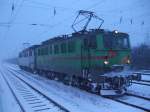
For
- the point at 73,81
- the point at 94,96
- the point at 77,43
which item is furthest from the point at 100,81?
the point at 73,81

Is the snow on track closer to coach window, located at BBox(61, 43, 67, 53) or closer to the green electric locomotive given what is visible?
the green electric locomotive

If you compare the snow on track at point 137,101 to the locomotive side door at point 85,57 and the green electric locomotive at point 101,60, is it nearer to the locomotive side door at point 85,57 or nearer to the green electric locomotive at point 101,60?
the green electric locomotive at point 101,60

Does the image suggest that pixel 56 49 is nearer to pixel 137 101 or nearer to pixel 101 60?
pixel 101 60

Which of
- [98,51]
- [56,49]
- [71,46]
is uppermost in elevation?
[71,46]

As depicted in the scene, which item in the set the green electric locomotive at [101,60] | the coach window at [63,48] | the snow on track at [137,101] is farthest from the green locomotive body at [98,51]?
the snow on track at [137,101]

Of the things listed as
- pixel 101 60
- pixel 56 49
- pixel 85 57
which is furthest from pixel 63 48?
pixel 101 60

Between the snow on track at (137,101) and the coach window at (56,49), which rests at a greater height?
the coach window at (56,49)

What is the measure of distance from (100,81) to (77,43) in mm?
3084

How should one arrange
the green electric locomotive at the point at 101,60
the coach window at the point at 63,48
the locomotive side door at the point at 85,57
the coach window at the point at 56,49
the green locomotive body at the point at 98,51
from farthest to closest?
the coach window at the point at 56,49
the coach window at the point at 63,48
the locomotive side door at the point at 85,57
the green locomotive body at the point at 98,51
the green electric locomotive at the point at 101,60

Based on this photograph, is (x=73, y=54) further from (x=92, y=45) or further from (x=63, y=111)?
(x=63, y=111)

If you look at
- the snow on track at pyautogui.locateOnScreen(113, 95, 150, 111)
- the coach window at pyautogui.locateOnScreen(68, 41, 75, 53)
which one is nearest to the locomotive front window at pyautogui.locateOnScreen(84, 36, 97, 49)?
the coach window at pyautogui.locateOnScreen(68, 41, 75, 53)

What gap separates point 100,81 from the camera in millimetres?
14523

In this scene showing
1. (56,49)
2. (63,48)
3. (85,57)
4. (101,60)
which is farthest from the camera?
(56,49)

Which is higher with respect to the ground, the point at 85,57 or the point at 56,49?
the point at 56,49
